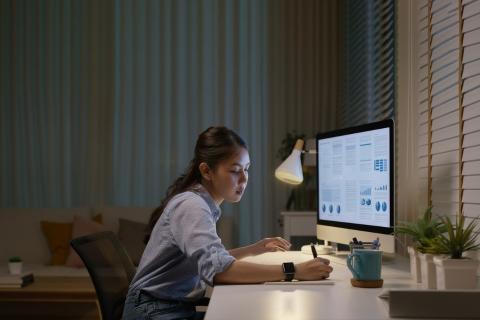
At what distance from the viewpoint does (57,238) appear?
4617 mm

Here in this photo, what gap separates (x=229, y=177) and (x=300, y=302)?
624mm

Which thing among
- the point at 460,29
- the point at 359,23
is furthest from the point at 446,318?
the point at 359,23

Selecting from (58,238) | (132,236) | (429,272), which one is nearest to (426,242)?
(429,272)

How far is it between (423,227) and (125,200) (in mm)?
3787

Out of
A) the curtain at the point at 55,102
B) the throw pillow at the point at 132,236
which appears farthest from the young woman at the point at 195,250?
the curtain at the point at 55,102

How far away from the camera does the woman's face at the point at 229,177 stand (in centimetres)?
195

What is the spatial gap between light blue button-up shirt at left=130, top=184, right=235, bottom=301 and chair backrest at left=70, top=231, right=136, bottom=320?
0.28 feet

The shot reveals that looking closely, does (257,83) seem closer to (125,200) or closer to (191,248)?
(125,200)

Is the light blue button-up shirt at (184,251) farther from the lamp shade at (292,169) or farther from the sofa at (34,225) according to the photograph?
the sofa at (34,225)

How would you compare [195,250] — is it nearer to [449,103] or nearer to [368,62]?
[449,103]

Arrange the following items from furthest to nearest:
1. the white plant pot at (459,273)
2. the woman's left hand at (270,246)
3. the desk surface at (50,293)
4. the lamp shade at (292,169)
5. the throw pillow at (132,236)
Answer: the throw pillow at (132,236) → the desk surface at (50,293) → the lamp shade at (292,169) → the woman's left hand at (270,246) → the white plant pot at (459,273)

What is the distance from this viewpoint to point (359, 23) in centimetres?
423

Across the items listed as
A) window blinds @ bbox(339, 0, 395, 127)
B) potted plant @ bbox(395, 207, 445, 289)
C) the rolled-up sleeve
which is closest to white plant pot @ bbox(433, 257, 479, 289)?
potted plant @ bbox(395, 207, 445, 289)

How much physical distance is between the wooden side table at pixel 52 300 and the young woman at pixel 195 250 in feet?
5.57
